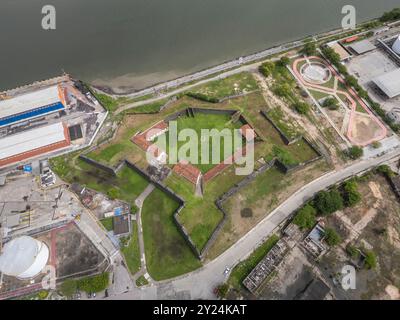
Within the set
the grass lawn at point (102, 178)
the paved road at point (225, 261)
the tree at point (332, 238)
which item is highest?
the grass lawn at point (102, 178)

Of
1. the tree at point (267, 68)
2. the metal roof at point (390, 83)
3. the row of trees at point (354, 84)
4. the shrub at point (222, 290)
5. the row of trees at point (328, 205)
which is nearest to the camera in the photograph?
the shrub at point (222, 290)

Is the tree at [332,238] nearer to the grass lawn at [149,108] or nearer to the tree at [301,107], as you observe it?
the tree at [301,107]

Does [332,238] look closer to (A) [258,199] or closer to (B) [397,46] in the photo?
(A) [258,199]

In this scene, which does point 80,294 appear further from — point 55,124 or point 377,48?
point 377,48

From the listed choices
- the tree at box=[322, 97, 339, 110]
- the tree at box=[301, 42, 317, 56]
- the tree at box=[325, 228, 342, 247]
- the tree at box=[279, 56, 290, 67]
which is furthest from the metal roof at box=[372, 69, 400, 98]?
the tree at box=[325, 228, 342, 247]

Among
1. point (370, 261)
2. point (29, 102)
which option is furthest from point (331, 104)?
point (29, 102)

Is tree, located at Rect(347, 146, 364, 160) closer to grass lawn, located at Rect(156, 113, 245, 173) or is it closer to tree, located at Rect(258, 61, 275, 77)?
grass lawn, located at Rect(156, 113, 245, 173)

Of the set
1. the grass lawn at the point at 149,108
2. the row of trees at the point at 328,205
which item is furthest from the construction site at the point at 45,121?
the row of trees at the point at 328,205
